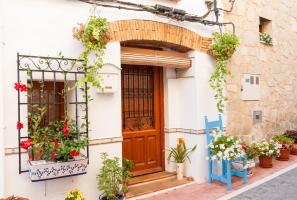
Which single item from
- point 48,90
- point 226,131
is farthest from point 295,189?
point 48,90

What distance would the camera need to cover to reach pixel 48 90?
468 cm

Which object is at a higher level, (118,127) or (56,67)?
(56,67)

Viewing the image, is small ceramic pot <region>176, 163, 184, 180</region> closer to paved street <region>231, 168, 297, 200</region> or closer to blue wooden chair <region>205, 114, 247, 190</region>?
blue wooden chair <region>205, 114, 247, 190</region>

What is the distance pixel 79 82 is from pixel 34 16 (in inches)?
45.9

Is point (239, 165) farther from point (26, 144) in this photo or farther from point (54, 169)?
point (26, 144)

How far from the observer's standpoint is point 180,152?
20.1ft

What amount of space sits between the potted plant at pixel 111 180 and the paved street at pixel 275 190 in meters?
2.14

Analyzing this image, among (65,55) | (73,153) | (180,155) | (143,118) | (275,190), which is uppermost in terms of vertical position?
(65,55)

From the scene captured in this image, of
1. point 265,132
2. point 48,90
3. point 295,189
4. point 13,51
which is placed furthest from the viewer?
point 265,132

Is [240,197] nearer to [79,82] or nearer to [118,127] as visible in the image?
[118,127]

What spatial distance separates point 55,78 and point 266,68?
607cm

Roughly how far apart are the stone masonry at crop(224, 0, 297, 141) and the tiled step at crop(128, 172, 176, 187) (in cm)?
184

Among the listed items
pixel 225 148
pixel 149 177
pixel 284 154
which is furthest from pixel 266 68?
pixel 149 177

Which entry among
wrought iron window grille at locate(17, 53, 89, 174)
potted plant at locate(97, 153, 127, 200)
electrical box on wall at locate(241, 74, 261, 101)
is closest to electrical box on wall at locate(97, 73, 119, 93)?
wrought iron window grille at locate(17, 53, 89, 174)
